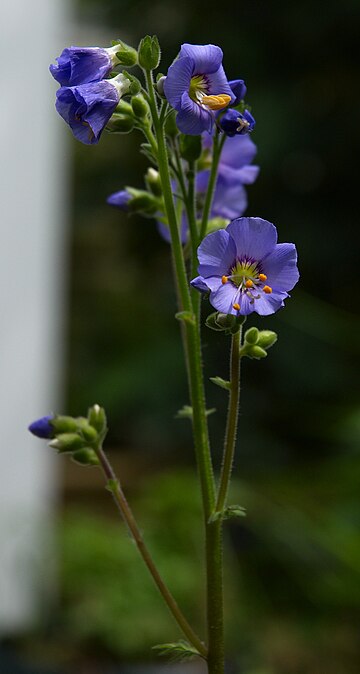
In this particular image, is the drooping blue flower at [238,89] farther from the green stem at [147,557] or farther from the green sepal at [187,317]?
the green stem at [147,557]

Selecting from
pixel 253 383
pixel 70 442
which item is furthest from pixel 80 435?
pixel 253 383

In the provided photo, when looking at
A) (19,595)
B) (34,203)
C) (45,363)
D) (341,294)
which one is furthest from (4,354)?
(341,294)

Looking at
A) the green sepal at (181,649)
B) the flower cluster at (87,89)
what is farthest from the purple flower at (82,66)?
the green sepal at (181,649)

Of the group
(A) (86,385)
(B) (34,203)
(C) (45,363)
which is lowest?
(A) (86,385)

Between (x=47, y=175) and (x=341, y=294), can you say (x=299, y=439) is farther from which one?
(x=47, y=175)

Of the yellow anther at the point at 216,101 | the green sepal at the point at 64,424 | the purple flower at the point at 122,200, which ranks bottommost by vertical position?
the green sepal at the point at 64,424
